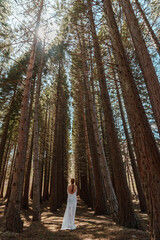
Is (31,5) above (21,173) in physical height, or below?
above

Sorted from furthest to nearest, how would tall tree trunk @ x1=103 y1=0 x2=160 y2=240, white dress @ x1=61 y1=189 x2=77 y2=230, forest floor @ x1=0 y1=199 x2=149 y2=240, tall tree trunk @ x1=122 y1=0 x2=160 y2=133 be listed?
white dress @ x1=61 y1=189 x2=77 y2=230
tall tree trunk @ x1=122 y1=0 x2=160 y2=133
forest floor @ x1=0 y1=199 x2=149 y2=240
tall tree trunk @ x1=103 y1=0 x2=160 y2=240

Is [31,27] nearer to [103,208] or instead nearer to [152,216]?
[152,216]

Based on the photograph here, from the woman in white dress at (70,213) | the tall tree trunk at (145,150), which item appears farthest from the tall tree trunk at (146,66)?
the woman in white dress at (70,213)

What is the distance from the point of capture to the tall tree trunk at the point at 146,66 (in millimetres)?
4312

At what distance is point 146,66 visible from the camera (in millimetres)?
4590

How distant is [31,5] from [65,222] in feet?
37.2

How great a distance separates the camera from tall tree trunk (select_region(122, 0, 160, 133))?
4312 millimetres

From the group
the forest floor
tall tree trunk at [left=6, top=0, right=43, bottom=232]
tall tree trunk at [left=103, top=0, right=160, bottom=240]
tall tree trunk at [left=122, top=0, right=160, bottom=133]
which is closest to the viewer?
tall tree trunk at [left=103, top=0, right=160, bottom=240]

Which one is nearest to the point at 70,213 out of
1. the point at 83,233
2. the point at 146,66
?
the point at 83,233

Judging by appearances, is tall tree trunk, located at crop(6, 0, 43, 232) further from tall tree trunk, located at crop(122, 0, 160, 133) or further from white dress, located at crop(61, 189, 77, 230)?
tall tree trunk, located at crop(122, 0, 160, 133)

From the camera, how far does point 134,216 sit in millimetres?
4762

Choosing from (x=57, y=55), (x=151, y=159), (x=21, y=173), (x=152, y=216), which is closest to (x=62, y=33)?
(x=57, y=55)

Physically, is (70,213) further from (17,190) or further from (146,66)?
(146,66)

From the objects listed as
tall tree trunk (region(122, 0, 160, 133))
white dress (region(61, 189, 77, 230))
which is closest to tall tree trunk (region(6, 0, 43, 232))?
white dress (region(61, 189, 77, 230))
